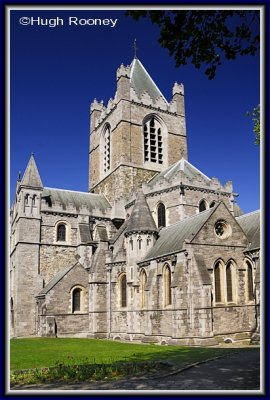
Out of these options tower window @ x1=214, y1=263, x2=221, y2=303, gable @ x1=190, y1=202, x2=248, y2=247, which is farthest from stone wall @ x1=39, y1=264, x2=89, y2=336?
gable @ x1=190, y1=202, x2=248, y2=247

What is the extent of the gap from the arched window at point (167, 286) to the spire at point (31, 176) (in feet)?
54.3

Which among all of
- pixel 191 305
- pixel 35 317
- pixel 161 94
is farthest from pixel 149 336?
pixel 161 94

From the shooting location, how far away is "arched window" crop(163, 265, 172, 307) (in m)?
26.6

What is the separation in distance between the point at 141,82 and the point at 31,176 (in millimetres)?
21039

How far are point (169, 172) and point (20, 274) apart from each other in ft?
58.5

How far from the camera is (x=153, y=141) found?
47.5 meters

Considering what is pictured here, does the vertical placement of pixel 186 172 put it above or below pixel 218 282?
above

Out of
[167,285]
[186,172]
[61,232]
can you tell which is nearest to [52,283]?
[61,232]

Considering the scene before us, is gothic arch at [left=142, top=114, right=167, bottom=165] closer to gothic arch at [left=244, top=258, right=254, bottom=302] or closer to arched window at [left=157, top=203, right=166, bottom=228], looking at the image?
arched window at [left=157, top=203, right=166, bottom=228]

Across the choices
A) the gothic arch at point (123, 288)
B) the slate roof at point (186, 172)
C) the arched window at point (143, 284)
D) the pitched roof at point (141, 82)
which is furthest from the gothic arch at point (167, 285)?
the pitched roof at point (141, 82)

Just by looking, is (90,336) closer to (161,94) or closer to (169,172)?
(169,172)

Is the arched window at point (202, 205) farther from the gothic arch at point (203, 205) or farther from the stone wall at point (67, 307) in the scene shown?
the stone wall at point (67, 307)

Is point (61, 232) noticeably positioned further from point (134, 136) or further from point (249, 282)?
point (249, 282)

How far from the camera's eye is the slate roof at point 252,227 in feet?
85.0
